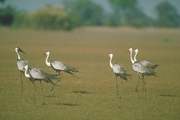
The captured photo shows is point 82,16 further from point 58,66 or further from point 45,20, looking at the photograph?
point 58,66

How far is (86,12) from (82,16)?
1.55 meters

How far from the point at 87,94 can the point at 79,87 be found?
1.73m

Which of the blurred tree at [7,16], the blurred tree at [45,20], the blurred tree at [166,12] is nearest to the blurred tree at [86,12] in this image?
the blurred tree at [166,12]

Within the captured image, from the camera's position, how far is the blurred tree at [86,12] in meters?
128

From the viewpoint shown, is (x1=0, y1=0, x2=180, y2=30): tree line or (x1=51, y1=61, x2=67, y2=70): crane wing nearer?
(x1=51, y1=61, x2=67, y2=70): crane wing

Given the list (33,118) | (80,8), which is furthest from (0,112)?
(80,8)

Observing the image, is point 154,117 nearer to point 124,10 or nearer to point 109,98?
point 109,98

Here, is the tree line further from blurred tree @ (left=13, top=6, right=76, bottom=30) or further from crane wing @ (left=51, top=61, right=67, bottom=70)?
crane wing @ (left=51, top=61, right=67, bottom=70)

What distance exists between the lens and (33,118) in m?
11.6

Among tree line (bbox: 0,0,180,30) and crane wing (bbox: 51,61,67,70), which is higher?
tree line (bbox: 0,0,180,30)

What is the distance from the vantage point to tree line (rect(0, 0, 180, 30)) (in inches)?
3182

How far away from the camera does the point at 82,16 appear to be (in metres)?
135

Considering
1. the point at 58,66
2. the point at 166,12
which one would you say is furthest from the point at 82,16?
the point at 58,66

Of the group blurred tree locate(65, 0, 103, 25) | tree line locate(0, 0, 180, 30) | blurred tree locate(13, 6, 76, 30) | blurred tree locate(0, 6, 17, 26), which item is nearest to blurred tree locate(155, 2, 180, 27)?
tree line locate(0, 0, 180, 30)
